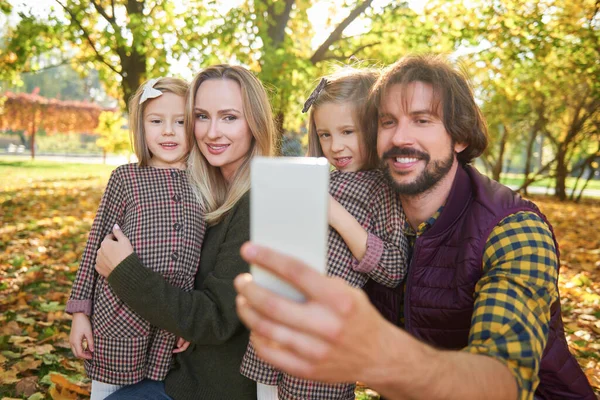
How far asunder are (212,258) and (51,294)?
12.8 feet

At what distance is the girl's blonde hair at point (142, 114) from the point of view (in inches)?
104

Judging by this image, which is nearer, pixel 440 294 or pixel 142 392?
pixel 440 294

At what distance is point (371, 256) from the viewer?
200 cm

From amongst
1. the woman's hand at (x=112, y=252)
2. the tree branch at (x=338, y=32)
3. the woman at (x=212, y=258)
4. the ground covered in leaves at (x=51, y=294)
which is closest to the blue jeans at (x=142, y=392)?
the woman at (x=212, y=258)

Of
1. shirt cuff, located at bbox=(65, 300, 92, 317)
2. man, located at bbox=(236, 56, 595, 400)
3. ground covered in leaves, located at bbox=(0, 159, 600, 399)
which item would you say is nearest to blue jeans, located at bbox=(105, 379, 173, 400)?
shirt cuff, located at bbox=(65, 300, 92, 317)

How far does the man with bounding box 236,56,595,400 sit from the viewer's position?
94 centimetres

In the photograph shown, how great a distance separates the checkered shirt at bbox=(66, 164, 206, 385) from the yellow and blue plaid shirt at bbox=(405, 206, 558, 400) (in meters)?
1.23

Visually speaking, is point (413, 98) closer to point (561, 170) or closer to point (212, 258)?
point (212, 258)

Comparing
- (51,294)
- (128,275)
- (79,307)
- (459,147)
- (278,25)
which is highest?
(278,25)

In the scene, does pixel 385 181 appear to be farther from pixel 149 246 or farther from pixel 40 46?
pixel 40 46

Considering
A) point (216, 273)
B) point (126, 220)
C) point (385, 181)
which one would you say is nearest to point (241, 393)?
point (216, 273)

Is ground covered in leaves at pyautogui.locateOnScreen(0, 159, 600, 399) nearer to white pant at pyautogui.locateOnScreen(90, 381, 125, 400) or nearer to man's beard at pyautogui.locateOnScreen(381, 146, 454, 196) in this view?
white pant at pyautogui.locateOnScreen(90, 381, 125, 400)

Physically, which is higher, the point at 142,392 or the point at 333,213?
the point at 333,213

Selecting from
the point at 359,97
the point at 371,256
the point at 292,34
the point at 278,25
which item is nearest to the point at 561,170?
the point at 292,34
